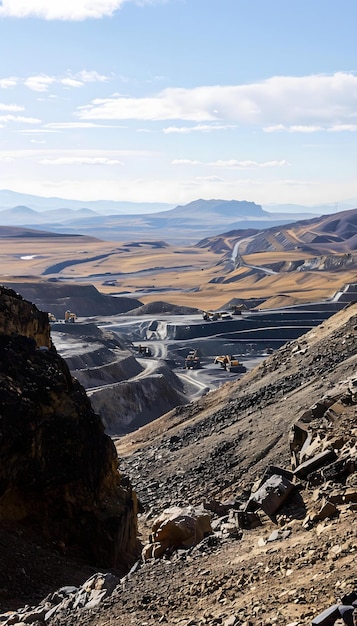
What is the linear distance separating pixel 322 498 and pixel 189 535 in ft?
A: 6.86

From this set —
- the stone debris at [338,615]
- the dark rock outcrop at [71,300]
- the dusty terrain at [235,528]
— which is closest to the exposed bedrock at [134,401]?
the dusty terrain at [235,528]

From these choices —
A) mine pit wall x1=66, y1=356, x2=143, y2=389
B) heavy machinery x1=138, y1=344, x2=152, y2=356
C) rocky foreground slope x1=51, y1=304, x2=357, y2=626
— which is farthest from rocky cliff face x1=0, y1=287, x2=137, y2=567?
heavy machinery x1=138, y1=344, x2=152, y2=356

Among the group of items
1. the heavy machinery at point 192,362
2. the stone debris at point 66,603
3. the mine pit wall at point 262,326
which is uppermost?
the stone debris at point 66,603

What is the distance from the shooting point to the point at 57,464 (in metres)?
15.4

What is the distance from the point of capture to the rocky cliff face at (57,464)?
1456 centimetres

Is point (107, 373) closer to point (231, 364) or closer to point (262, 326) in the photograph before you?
point (231, 364)

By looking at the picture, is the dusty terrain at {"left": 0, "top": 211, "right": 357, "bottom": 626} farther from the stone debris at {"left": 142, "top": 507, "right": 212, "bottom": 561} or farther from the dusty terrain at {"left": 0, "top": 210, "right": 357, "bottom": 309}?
the dusty terrain at {"left": 0, "top": 210, "right": 357, "bottom": 309}

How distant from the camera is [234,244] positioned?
198m

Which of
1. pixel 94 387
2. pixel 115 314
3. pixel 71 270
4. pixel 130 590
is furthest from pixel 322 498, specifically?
pixel 71 270

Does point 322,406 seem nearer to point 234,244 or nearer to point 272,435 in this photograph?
point 272,435

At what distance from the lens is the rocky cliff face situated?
47.8 ft

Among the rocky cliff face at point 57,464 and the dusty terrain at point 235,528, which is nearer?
the dusty terrain at point 235,528

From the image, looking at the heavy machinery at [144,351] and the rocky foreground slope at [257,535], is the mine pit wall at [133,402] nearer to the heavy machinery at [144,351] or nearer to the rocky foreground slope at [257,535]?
the heavy machinery at [144,351]

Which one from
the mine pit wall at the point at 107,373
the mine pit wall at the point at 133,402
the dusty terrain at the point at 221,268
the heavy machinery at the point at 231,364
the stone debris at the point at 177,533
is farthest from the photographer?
the dusty terrain at the point at 221,268
